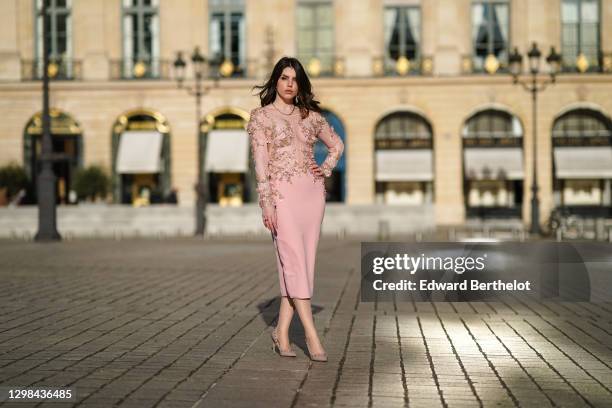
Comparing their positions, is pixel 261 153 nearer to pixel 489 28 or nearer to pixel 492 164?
pixel 492 164

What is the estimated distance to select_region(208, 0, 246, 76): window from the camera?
128 feet

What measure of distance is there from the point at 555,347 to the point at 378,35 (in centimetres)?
3279

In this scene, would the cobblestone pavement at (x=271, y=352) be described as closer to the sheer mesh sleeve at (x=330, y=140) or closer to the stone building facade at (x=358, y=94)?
the sheer mesh sleeve at (x=330, y=140)

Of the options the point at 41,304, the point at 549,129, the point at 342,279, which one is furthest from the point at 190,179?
the point at 41,304

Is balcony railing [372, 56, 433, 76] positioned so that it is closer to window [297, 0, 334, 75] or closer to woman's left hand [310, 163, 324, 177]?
window [297, 0, 334, 75]

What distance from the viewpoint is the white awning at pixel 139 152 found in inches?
1519

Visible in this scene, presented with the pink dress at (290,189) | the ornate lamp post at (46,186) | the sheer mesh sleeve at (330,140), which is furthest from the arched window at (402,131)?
the pink dress at (290,189)

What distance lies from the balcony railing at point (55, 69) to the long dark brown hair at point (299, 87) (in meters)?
34.7

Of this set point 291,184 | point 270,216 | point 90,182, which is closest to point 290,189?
point 291,184

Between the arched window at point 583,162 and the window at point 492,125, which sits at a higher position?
the window at point 492,125

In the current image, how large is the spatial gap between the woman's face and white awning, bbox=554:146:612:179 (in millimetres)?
32787

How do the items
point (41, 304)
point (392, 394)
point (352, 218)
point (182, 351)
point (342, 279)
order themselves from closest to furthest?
1. point (392, 394)
2. point (182, 351)
3. point (41, 304)
4. point (342, 279)
5. point (352, 218)

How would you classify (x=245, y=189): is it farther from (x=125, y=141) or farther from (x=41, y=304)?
(x=41, y=304)

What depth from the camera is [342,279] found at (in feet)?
42.4
